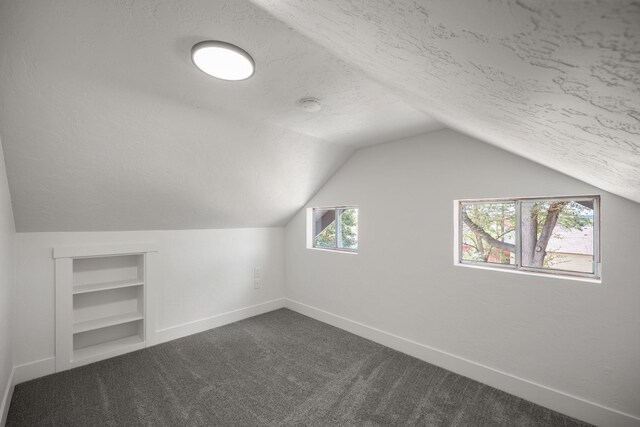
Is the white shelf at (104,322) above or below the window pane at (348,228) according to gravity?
below

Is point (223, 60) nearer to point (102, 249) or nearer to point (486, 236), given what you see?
point (102, 249)

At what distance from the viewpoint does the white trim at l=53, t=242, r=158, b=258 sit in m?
2.50

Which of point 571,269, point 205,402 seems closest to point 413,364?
point 571,269

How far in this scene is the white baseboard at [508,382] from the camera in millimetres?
1850

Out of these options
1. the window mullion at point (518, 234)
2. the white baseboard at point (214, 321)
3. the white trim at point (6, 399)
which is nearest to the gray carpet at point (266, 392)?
the white trim at point (6, 399)

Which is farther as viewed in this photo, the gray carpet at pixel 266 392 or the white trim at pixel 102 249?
the white trim at pixel 102 249

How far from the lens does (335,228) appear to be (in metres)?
3.71

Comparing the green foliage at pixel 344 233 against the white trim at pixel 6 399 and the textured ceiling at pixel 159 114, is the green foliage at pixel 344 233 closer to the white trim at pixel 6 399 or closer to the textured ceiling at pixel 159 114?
the textured ceiling at pixel 159 114

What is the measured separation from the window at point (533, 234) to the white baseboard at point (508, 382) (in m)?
0.85

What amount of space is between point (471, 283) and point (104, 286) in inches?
133

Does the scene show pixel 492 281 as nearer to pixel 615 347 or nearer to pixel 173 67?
pixel 615 347

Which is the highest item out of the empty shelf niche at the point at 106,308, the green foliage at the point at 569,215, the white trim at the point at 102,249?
the green foliage at the point at 569,215

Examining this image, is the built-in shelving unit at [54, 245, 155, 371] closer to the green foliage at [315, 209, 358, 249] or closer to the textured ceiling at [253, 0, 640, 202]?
the green foliage at [315, 209, 358, 249]

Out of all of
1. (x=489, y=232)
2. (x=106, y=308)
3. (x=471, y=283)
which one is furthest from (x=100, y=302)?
(x=489, y=232)
